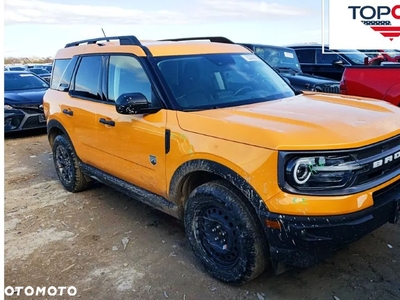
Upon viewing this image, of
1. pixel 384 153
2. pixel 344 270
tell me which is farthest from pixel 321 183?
pixel 344 270

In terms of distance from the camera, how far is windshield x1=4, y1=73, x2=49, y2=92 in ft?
32.5

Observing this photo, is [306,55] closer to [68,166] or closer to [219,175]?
[68,166]

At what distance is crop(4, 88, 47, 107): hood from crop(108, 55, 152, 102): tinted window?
5638 mm

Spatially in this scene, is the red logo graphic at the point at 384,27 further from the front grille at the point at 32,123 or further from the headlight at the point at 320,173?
the headlight at the point at 320,173

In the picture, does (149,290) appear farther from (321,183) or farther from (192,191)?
(321,183)

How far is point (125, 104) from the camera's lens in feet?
10.8

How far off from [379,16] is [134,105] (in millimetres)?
8839

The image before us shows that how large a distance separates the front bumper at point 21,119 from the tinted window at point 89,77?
4.74 m

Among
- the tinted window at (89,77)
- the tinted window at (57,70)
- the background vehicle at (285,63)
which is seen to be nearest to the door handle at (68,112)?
the tinted window at (89,77)

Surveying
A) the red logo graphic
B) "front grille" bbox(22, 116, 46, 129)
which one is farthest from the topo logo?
"front grille" bbox(22, 116, 46, 129)

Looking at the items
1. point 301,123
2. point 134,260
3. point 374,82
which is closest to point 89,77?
point 134,260

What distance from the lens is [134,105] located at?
3.29 m

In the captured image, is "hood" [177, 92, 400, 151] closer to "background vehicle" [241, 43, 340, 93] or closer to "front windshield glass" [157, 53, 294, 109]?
"front windshield glass" [157, 53, 294, 109]

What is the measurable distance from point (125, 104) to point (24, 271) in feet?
5.66
